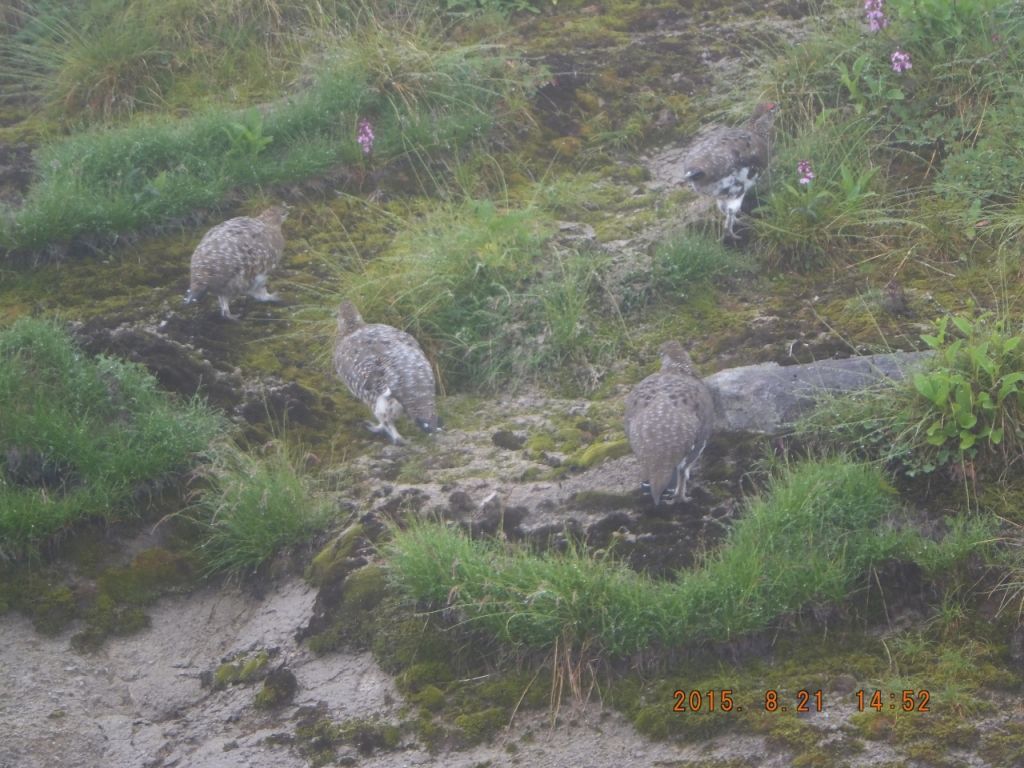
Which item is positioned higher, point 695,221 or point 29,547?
point 695,221

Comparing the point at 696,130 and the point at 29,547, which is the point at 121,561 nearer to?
the point at 29,547

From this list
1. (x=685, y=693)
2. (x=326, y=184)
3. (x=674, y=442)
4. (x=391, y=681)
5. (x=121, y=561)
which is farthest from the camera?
(x=326, y=184)

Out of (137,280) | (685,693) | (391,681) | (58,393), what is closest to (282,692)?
(391,681)

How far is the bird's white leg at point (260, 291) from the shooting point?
7.74 meters

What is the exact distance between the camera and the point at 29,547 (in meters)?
5.93

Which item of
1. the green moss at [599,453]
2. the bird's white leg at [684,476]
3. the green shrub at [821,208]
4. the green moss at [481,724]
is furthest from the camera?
the green shrub at [821,208]

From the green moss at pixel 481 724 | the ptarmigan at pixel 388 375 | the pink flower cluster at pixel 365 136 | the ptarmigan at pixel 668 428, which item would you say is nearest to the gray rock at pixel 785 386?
the ptarmigan at pixel 668 428

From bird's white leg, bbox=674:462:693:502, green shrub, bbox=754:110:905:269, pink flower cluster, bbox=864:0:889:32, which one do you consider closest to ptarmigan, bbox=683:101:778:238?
green shrub, bbox=754:110:905:269

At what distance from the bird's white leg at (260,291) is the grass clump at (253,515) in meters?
1.81

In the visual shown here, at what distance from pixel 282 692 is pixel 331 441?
71.3 inches

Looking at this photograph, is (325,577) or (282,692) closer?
(282,692)

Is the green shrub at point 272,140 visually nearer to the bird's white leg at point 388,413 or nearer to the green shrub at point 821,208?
the green shrub at point 821,208

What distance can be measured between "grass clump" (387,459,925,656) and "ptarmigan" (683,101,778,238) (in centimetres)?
268

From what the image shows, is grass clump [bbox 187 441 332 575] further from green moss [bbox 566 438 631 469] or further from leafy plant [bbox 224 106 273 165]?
leafy plant [bbox 224 106 273 165]
